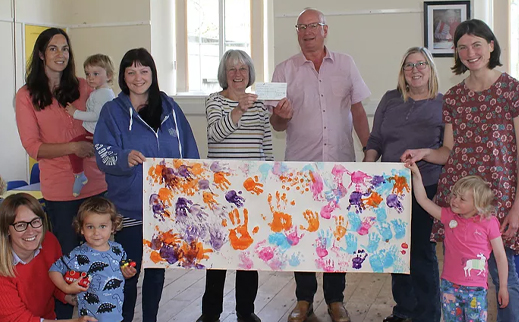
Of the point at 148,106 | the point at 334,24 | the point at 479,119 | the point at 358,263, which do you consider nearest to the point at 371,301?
the point at 358,263

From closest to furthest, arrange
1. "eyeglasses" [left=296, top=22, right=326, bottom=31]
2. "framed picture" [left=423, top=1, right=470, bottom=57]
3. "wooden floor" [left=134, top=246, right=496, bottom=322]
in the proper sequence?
"eyeglasses" [left=296, top=22, right=326, bottom=31] → "wooden floor" [left=134, top=246, right=496, bottom=322] → "framed picture" [left=423, top=1, right=470, bottom=57]

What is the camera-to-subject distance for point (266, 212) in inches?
111

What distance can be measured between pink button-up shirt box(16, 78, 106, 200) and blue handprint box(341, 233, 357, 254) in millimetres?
1321

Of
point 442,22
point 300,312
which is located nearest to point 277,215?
point 300,312

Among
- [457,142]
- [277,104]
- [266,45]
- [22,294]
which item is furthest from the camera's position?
[266,45]

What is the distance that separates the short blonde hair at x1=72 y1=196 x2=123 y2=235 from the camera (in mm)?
2701

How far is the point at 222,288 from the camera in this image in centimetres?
355

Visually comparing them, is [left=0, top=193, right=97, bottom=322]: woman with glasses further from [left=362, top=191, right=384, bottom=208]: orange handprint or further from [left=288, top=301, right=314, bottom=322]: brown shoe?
[left=288, top=301, right=314, bottom=322]: brown shoe

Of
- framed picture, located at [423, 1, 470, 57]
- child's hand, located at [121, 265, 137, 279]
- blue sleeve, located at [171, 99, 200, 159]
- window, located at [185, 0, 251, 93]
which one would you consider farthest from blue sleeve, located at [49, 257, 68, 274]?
window, located at [185, 0, 251, 93]

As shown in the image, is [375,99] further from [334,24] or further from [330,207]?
[330,207]

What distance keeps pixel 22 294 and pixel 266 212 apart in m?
1.11

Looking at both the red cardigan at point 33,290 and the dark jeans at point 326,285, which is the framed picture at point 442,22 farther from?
the red cardigan at point 33,290

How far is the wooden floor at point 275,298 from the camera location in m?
3.81

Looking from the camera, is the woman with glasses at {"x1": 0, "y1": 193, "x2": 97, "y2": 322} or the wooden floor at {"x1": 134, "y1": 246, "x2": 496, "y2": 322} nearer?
the woman with glasses at {"x1": 0, "y1": 193, "x2": 97, "y2": 322}
